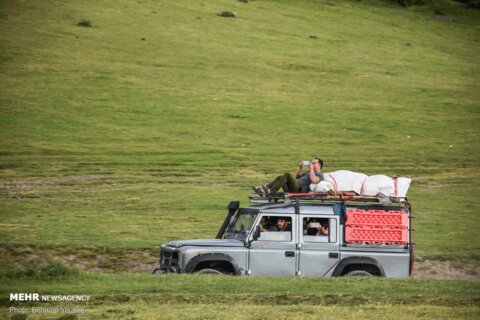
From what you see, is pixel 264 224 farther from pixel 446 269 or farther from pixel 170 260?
pixel 446 269

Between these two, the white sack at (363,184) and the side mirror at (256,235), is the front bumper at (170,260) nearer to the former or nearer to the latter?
the side mirror at (256,235)

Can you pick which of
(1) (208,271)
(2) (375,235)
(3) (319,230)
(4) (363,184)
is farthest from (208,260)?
(4) (363,184)

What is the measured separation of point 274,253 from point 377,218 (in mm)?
2415

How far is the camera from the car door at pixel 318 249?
65.8 feet

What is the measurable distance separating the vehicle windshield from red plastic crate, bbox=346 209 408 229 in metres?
2.15

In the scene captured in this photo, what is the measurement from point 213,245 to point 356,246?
3181 millimetres

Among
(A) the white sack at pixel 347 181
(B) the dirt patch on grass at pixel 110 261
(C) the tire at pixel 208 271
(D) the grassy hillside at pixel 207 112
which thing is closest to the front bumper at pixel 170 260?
(C) the tire at pixel 208 271

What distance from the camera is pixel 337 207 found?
20406mm

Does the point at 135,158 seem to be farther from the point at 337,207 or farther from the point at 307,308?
the point at 307,308

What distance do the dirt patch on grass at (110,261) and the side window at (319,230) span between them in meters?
7.30

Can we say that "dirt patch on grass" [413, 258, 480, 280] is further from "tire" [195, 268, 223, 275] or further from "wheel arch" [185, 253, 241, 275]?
"tire" [195, 268, 223, 275]

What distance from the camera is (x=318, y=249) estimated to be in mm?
20094

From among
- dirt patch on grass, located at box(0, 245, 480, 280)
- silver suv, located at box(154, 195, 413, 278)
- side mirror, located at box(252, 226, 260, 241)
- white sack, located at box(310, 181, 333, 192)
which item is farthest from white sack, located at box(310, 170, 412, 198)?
dirt patch on grass, located at box(0, 245, 480, 280)

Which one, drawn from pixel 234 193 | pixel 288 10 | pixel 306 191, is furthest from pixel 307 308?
pixel 288 10
